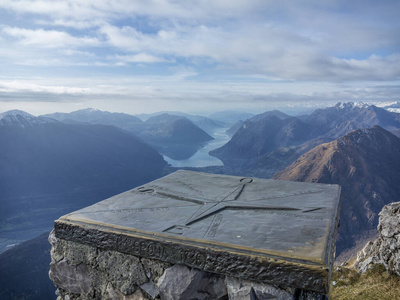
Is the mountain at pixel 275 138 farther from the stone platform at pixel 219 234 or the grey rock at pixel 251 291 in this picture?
the grey rock at pixel 251 291

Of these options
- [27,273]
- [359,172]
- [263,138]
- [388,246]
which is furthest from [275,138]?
[388,246]

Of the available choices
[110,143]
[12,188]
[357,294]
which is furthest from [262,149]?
[357,294]

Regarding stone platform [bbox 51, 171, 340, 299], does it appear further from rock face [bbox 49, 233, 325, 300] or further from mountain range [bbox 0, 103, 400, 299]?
mountain range [bbox 0, 103, 400, 299]

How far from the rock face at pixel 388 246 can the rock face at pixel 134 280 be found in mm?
4608

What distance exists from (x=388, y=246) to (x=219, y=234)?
17.3 feet

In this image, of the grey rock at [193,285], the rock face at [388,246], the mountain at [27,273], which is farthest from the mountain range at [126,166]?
the grey rock at [193,285]

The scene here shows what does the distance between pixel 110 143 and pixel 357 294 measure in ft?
607

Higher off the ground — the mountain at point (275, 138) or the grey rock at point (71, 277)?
the grey rock at point (71, 277)

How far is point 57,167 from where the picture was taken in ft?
508

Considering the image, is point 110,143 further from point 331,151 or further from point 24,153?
point 331,151

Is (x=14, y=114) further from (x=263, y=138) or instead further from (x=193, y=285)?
(x=193, y=285)

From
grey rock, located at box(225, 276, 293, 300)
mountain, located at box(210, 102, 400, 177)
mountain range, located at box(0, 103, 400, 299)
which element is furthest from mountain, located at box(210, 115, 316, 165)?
grey rock, located at box(225, 276, 293, 300)

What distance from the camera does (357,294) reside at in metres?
6.24

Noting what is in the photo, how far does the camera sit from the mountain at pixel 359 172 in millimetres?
69625
